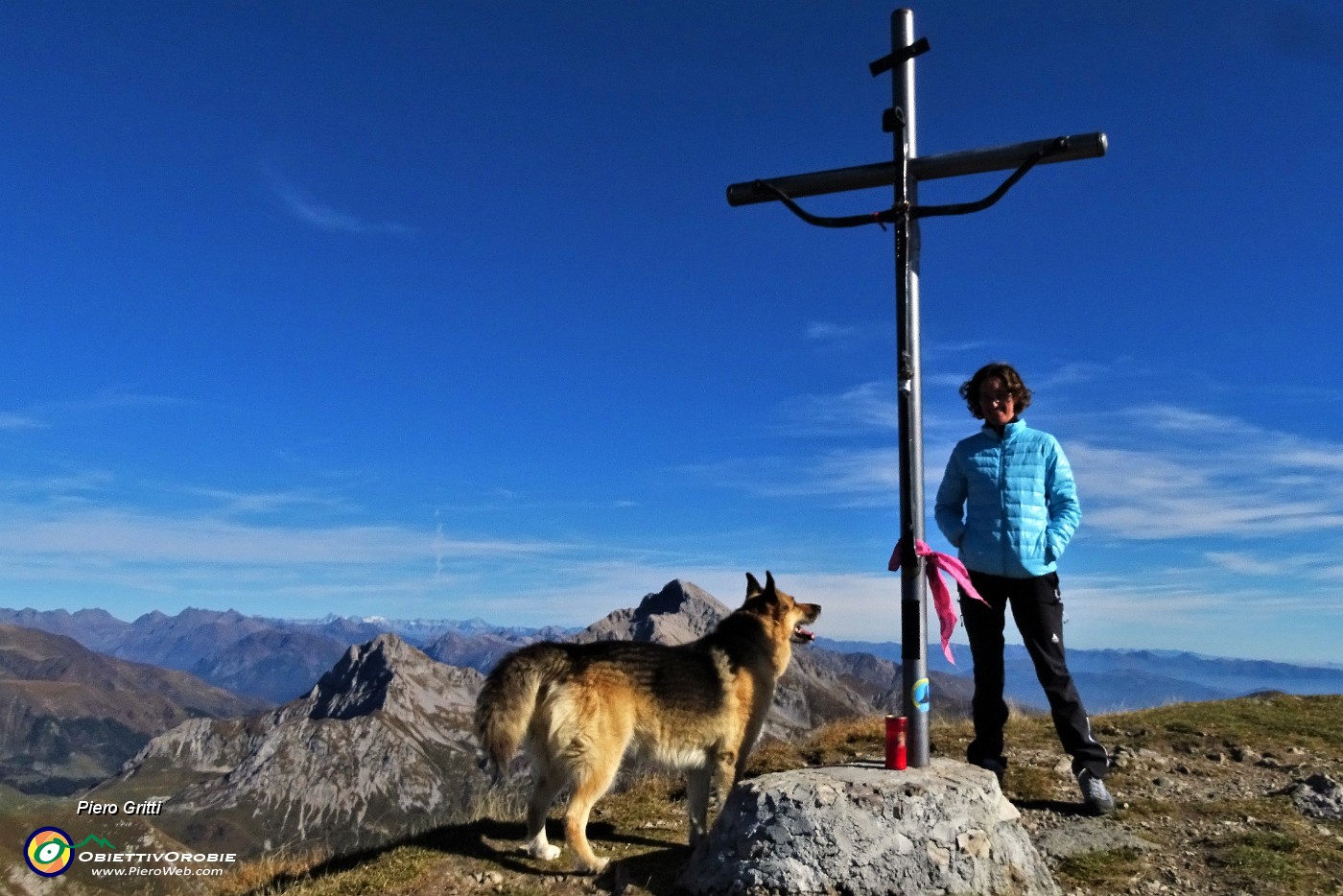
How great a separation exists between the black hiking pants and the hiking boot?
7cm

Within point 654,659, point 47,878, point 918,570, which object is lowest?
point 47,878

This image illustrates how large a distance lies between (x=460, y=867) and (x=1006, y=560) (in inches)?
224

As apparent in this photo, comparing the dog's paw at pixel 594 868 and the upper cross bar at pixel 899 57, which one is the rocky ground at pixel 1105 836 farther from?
the upper cross bar at pixel 899 57

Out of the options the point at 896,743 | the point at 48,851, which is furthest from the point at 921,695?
the point at 48,851

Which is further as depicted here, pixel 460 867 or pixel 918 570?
pixel 460 867

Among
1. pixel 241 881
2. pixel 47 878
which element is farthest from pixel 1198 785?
pixel 47 878

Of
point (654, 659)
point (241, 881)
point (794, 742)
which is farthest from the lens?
point (794, 742)

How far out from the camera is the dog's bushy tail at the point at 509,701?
287 inches

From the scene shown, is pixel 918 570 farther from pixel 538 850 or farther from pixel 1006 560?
pixel 538 850

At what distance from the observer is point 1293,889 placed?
645 centimetres

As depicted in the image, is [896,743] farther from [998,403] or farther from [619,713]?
[998,403]

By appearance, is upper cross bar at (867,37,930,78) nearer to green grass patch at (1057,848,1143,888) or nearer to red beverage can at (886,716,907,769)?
red beverage can at (886,716,907,769)

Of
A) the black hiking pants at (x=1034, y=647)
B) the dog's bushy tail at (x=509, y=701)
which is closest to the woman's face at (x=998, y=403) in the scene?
the black hiking pants at (x=1034, y=647)

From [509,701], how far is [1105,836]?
553cm
